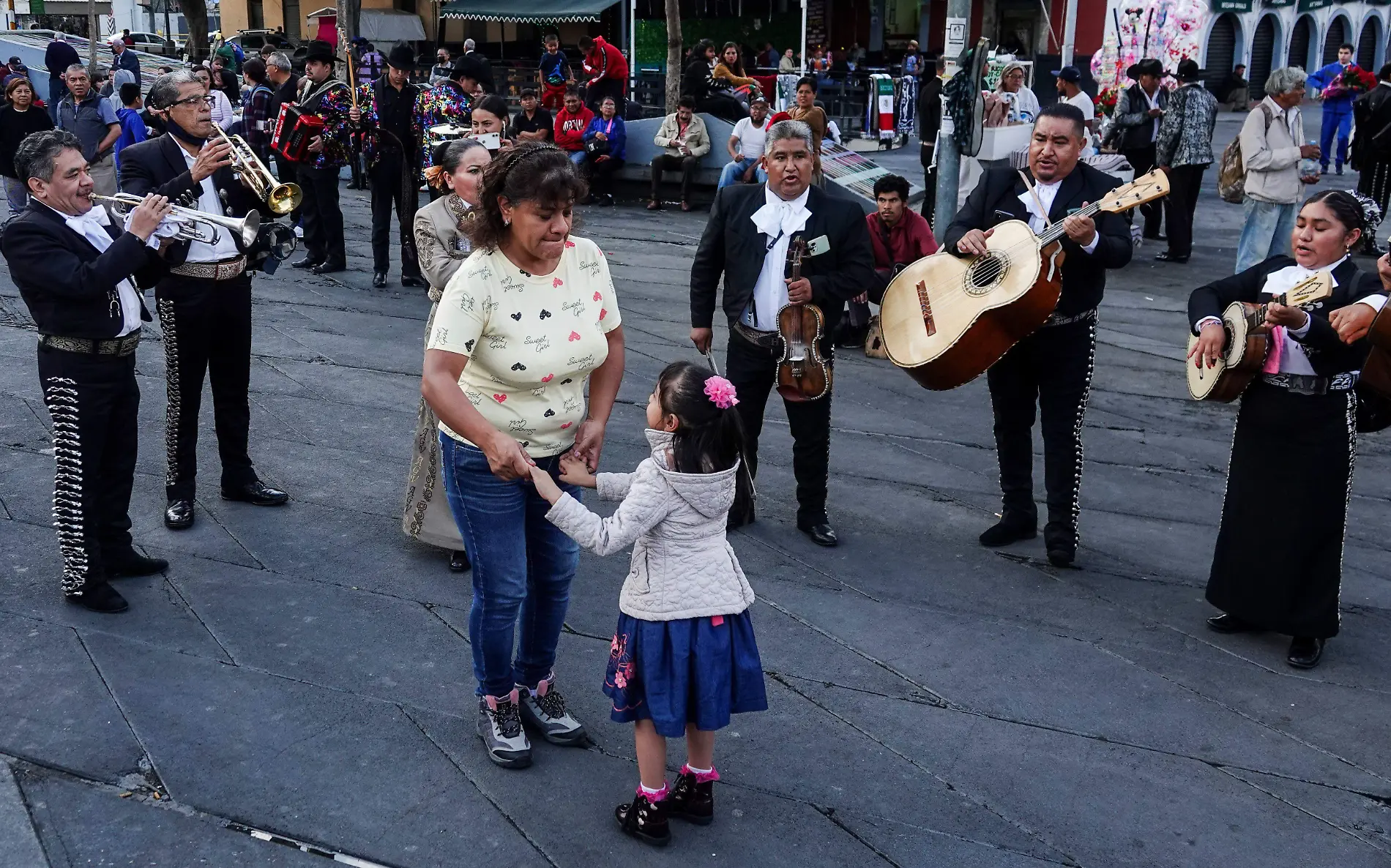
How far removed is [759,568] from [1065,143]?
213 centimetres

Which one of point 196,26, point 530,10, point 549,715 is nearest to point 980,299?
point 549,715

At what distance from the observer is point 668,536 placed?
331 cm

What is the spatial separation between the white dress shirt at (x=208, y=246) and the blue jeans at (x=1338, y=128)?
15.4 m

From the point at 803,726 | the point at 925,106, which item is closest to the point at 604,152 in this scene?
the point at 925,106

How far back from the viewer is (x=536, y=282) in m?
3.46

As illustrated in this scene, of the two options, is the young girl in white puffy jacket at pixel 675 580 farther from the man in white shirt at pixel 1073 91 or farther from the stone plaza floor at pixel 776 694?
the man in white shirt at pixel 1073 91

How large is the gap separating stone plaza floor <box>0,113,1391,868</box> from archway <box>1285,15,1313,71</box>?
92.3 ft

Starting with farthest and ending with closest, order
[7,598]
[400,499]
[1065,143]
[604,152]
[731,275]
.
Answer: [604,152] < [400,499] < [731,275] < [1065,143] < [7,598]

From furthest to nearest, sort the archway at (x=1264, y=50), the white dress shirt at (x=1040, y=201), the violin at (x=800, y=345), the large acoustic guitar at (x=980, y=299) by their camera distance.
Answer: the archway at (x=1264, y=50) < the violin at (x=800, y=345) < the white dress shirt at (x=1040, y=201) < the large acoustic guitar at (x=980, y=299)

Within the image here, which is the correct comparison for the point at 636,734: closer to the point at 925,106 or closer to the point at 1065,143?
the point at 1065,143

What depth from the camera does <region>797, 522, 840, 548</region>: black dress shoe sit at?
5.59 m

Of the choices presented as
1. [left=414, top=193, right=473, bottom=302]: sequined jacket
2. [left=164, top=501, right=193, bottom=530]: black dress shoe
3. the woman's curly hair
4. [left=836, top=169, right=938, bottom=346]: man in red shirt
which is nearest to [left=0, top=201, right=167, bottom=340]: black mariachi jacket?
[left=414, top=193, right=473, bottom=302]: sequined jacket

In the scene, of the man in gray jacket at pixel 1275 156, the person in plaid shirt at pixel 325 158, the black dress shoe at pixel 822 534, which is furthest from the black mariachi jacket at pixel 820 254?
the person in plaid shirt at pixel 325 158

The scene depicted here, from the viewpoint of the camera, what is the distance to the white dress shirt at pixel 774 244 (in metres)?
5.37
